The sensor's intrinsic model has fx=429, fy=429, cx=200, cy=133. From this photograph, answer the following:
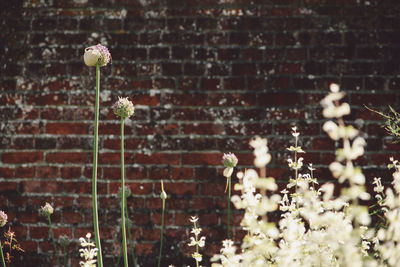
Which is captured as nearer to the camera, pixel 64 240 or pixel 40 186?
pixel 64 240

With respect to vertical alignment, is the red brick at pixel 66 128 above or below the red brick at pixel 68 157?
above

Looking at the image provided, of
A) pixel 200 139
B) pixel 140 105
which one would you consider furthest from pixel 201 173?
pixel 140 105

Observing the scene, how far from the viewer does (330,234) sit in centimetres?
112

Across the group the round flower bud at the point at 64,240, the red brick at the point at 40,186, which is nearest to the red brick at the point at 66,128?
the red brick at the point at 40,186

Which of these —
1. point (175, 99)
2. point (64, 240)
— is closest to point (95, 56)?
point (175, 99)

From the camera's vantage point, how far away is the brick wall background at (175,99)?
2.46 m

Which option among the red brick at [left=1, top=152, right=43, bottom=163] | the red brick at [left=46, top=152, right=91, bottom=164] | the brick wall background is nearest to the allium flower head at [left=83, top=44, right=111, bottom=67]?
the brick wall background

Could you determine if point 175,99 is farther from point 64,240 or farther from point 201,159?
point 64,240

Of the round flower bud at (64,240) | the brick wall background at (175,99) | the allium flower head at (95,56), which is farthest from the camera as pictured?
the brick wall background at (175,99)

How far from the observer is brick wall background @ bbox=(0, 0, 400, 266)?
8.09 ft

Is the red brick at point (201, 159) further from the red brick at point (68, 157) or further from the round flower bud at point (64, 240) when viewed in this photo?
the round flower bud at point (64, 240)

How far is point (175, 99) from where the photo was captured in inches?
98.1

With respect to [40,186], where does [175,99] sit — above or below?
above

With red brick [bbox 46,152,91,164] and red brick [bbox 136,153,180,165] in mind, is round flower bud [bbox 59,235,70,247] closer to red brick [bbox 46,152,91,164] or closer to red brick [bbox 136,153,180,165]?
red brick [bbox 46,152,91,164]
